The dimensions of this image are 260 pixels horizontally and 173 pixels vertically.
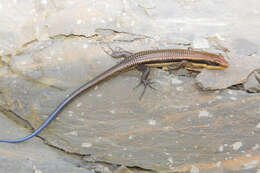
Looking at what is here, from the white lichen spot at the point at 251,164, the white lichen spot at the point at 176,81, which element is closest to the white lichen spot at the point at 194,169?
the white lichen spot at the point at 251,164

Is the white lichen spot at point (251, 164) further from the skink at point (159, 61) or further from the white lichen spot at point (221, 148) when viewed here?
the skink at point (159, 61)

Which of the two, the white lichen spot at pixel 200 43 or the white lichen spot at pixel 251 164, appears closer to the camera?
the white lichen spot at pixel 251 164

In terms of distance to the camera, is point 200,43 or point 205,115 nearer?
point 205,115

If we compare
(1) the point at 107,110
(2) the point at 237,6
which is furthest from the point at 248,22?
(1) the point at 107,110

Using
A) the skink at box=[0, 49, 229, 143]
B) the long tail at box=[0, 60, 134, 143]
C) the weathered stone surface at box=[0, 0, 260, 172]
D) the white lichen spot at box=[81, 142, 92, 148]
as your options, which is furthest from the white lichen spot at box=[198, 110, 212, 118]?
the white lichen spot at box=[81, 142, 92, 148]

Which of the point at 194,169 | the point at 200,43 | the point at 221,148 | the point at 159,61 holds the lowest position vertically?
the point at 194,169

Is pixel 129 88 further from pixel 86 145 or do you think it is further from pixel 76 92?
pixel 86 145

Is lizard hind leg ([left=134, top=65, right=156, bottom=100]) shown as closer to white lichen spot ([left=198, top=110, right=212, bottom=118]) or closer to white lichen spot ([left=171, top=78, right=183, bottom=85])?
white lichen spot ([left=171, top=78, right=183, bottom=85])

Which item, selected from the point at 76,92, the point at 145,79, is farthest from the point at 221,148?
the point at 76,92

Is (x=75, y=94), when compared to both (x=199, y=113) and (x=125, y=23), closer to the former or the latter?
(x=125, y=23)
